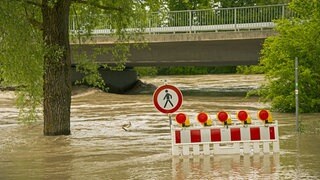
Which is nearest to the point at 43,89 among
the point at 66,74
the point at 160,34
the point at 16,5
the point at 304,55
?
the point at 66,74

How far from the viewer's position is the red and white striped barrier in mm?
12227

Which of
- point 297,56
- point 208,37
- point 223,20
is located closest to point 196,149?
point 297,56

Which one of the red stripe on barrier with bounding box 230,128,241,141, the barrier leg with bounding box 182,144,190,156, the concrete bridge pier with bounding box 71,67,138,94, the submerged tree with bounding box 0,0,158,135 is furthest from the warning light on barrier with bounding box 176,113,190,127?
the concrete bridge pier with bounding box 71,67,138,94

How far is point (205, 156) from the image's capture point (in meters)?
12.2

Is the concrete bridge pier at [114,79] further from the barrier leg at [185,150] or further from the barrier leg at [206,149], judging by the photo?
the barrier leg at [206,149]

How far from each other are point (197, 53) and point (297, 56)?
15.8 m

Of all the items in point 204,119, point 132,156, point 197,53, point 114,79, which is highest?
point 197,53

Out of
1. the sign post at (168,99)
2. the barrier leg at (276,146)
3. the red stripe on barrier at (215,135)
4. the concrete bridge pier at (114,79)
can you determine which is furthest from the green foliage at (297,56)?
the concrete bridge pier at (114,79)

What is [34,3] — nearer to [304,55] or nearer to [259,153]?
[259,153]

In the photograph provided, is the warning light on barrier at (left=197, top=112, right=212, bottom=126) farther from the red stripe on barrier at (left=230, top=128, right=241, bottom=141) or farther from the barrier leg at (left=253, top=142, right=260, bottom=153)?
the barrier leg at (left=253, top=142, right=260, bottom=153)

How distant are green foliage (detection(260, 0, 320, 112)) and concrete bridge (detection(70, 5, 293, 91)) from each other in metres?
11.1

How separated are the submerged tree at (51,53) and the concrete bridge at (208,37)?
19297 millimetres

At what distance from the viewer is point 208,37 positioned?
38.7 metres

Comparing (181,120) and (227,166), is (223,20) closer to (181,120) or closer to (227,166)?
(181,120)
